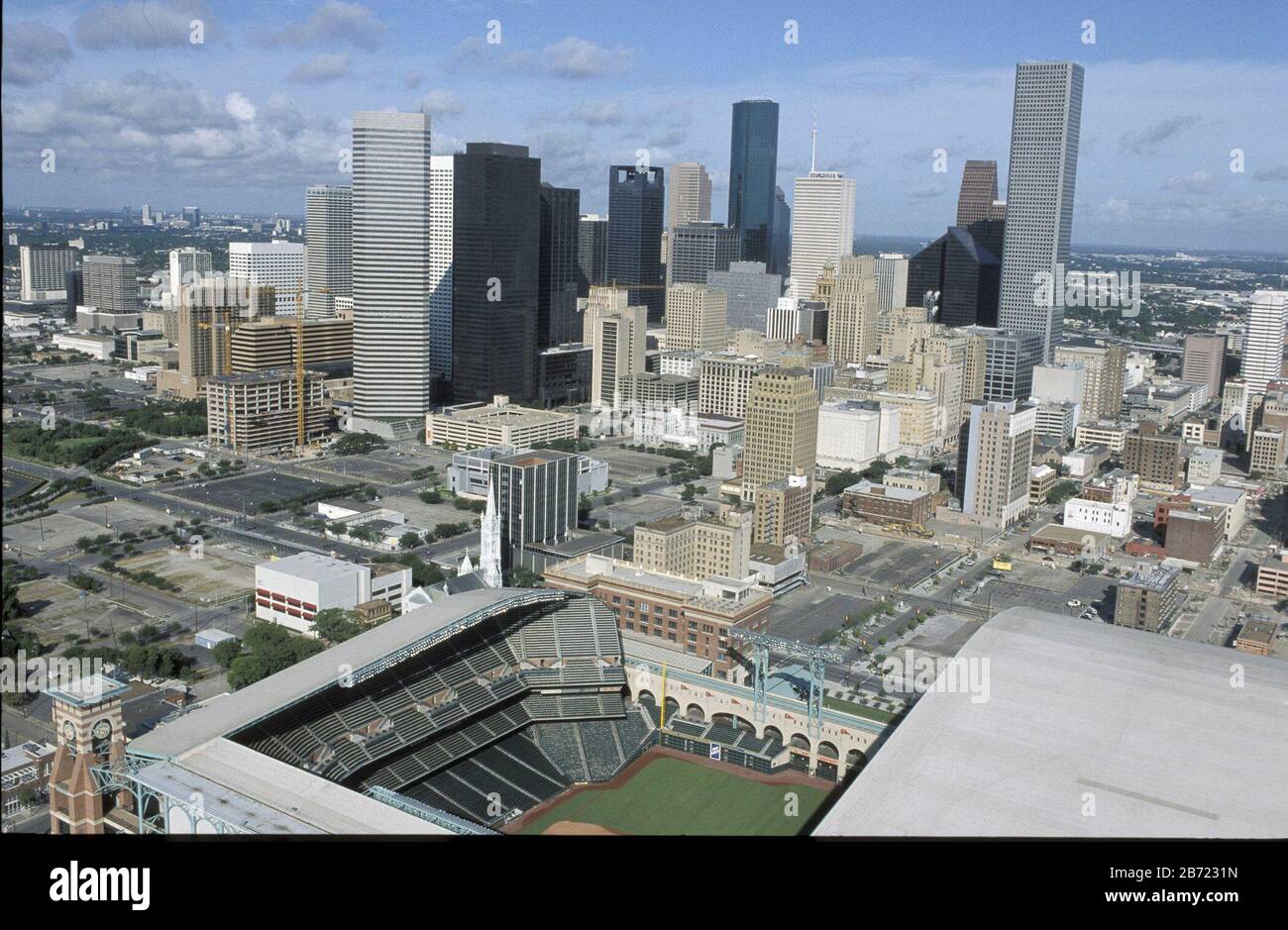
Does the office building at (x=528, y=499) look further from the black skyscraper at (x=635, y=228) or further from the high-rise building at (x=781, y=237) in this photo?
the high-rise building at (x=781, y=237)

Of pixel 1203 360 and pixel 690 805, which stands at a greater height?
pixel 1203 360

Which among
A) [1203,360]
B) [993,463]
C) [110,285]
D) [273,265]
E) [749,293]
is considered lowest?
[993,463]

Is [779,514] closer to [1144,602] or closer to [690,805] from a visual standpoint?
[1144,602]

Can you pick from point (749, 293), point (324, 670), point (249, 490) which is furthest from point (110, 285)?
point (324, 670)

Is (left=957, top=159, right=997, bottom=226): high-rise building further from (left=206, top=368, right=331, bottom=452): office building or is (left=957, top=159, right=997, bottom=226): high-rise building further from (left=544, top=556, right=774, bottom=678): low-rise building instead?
(left=544, top=556, right=774, bottom=678): low-rise building

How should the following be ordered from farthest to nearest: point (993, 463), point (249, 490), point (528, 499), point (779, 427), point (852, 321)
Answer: point (852, 321), point (249, 490), point (993, 463), point (779, 427), point (528, 499)

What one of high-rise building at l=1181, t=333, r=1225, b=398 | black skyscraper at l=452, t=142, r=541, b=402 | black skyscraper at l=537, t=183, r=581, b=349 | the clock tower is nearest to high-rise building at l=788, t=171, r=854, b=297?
→ black skyscraper at l=537, t=183, r=581, b=349
